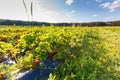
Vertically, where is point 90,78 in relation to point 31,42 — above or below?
below

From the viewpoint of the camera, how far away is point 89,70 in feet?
13.0

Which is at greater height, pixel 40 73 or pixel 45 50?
pixel 45 50

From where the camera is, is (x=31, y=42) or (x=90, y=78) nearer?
(x=90, y=78)

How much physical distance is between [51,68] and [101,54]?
1556 millimetres

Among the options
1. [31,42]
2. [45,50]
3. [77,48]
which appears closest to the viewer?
[45,50]

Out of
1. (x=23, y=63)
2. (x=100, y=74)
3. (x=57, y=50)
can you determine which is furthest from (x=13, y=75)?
(x=100, y=74)

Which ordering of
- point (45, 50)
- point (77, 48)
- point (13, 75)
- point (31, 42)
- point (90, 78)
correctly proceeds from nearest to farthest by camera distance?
point (90, 78)
point (13, 75)
point (45, 50)
point (31, 42)
point (77, 48)

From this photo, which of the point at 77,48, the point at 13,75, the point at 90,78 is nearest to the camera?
the point at 90,78

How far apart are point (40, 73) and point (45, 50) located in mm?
589

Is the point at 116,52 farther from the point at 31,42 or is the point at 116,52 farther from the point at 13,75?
the point at 13,75

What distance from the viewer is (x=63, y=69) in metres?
3.87

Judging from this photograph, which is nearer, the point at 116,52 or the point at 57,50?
the point at 57,50

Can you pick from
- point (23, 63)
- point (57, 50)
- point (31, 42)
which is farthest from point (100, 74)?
point (31, 42)

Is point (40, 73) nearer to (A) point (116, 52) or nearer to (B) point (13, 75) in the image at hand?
(B) point (13, 75)
